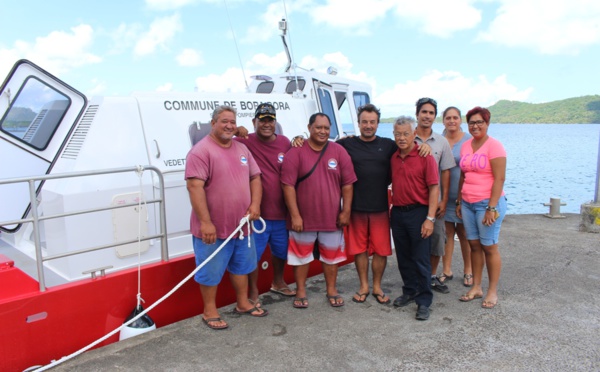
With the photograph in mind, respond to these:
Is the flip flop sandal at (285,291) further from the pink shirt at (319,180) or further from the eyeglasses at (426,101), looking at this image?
the eyeglasses at (426,101)

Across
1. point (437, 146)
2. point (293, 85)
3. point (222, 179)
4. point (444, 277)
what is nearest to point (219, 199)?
point (222, 179)

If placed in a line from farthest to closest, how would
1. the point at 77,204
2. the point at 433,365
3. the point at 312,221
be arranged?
the point at 312,221 → the point at 77,204 → the point at 433,365

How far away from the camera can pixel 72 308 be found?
345 centimetres

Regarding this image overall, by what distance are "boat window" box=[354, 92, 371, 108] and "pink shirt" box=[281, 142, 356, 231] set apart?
3.12 m

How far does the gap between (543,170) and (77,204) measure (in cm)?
3304

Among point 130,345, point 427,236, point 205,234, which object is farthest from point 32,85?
point 427,236

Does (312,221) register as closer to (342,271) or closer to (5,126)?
(342,271)

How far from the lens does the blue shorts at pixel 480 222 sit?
408 centimetres

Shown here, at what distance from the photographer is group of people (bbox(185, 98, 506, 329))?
3826 millimetres

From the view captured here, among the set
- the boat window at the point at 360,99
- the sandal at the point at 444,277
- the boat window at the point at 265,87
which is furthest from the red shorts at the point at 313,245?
the boat window at the point at 265,87

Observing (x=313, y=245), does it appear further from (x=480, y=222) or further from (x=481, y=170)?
(x=481, y=170)

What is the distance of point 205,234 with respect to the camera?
3512 mm

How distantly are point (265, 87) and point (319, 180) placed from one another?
3604mm

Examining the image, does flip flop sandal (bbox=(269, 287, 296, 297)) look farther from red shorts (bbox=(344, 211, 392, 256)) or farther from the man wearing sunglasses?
red shorts (bbox=(344, 211, 392, 256))
